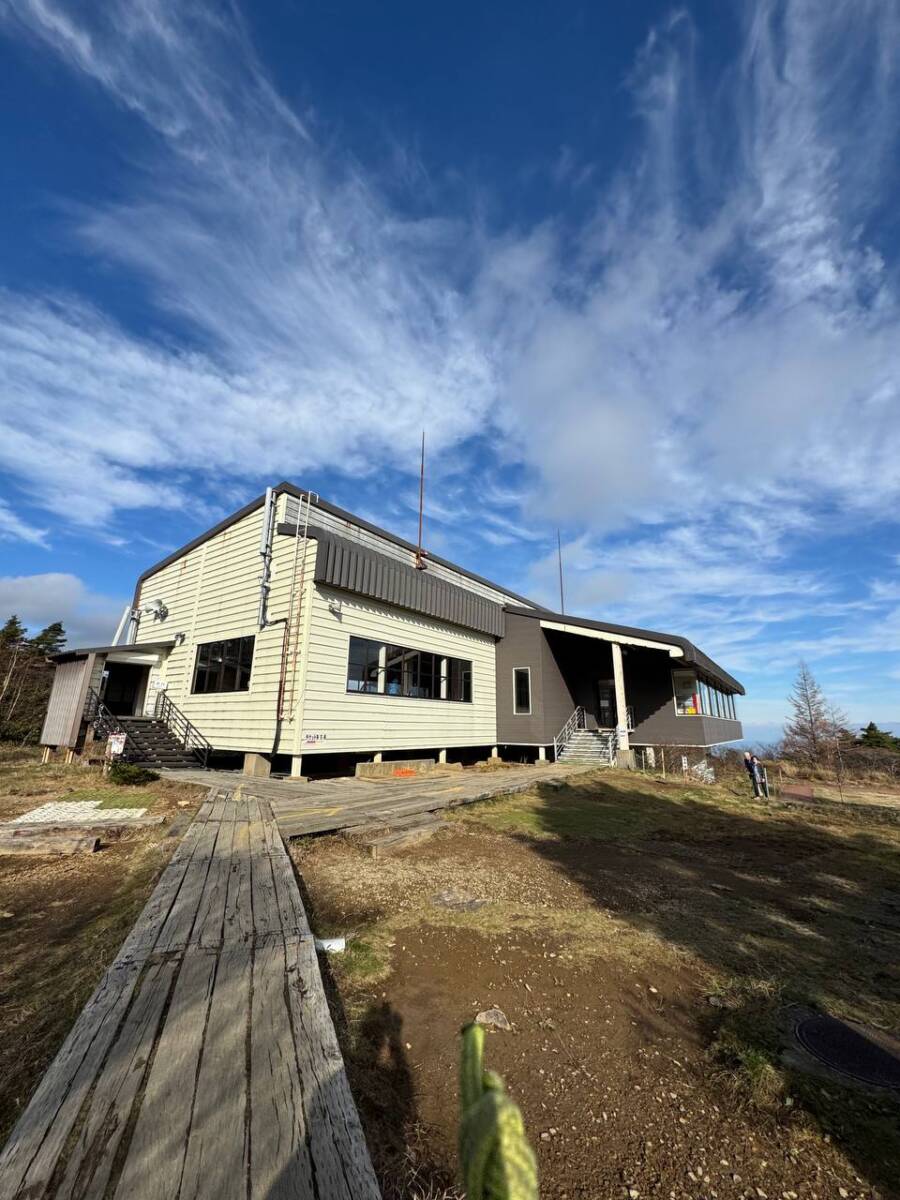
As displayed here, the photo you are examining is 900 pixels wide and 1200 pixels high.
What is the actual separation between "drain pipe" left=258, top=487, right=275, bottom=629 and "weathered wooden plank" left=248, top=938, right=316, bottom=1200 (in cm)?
1210

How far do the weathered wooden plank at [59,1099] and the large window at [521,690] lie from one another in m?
18.4

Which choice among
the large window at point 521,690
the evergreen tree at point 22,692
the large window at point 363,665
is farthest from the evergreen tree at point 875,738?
the evergreen tree at point 22,692

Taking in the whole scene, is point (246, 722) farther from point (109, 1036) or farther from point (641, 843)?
point (109, 1036)

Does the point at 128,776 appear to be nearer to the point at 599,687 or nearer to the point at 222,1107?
the point at 222,1107

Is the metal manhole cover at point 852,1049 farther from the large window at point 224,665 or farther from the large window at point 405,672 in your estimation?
the large window at point 224,665

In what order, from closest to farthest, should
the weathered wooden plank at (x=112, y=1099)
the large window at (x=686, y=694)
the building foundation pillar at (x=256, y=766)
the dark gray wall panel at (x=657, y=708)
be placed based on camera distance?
the weathered wooden plank at (x=112, y=1099) → the building foundation pillar at (x=256, y=766) → the dark gray wall panel at (x=657, y=708) → the large window at (x=686, y=694)

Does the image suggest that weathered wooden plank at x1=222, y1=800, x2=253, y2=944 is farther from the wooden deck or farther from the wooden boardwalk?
the wooden deck

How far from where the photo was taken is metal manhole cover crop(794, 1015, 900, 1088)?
290 centimetres

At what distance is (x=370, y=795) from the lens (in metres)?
10.6

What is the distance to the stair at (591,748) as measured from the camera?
62.5 ft

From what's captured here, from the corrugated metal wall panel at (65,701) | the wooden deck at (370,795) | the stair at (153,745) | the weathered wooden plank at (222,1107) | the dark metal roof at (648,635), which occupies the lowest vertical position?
the weathered wooden plank at (222,1107)

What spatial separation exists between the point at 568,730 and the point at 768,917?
16334 mm

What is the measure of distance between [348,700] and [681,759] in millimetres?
14408

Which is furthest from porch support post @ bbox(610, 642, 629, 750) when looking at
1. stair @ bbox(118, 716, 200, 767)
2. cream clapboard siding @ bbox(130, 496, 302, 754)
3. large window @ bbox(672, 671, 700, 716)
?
stair @ bbox(118, 716, 200, 767)
